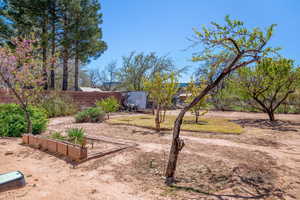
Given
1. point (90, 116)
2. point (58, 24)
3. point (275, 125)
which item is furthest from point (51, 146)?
point (58, 24)

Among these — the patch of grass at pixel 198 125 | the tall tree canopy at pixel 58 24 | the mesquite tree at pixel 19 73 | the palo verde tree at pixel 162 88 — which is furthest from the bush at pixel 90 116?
the tall tree canopy at pixel 58 24

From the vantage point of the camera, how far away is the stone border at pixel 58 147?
3.15 m

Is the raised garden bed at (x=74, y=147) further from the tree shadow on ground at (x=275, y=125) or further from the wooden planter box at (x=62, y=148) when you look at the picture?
the tree shadow on ground at (x=275, y=125)

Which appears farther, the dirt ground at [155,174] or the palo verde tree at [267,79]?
the palo verde tree at [267,79]

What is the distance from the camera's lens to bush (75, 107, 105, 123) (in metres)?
7.84

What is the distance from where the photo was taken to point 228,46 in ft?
8.19

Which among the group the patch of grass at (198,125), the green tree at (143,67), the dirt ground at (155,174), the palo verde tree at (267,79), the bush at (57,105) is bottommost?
the dirt ground at (155,174)

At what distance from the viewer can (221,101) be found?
1706cm

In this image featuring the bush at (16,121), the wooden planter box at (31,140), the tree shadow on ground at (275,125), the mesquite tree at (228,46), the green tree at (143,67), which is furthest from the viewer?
the green tree at (143,67)

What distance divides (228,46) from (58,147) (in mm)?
3517

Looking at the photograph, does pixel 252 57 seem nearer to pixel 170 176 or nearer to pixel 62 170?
pixel 170 176

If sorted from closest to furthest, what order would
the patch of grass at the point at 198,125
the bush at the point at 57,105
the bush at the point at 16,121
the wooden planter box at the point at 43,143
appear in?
the wooden planter box at the point at 43,143 → the bush at the point at 16,121 → the patch of grass at the point at 198,125 → the bush at the point at 57,105

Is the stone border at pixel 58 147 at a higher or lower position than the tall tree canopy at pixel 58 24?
lower

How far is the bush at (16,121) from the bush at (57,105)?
12.6ft
